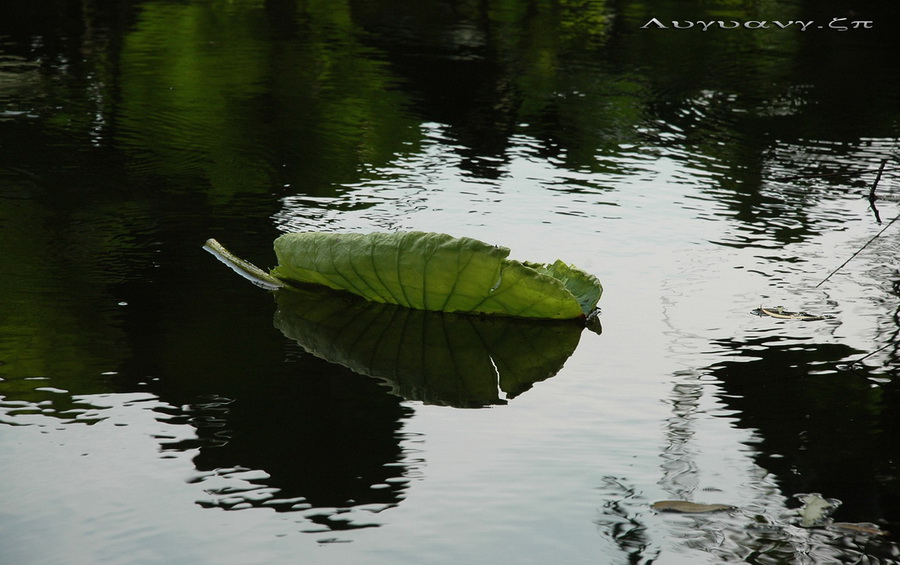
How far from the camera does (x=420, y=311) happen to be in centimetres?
230

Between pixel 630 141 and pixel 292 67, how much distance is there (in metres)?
2.12

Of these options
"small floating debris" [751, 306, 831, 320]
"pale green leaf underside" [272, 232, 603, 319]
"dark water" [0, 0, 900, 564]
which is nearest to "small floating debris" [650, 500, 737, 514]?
"dark water" [0, 0, 900, 564]

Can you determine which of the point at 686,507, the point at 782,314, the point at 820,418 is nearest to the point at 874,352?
the point at 782,314

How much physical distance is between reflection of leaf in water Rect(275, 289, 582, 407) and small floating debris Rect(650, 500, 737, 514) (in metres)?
0.44

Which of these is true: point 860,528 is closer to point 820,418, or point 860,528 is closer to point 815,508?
point 815,508

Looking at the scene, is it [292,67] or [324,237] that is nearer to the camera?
[324,237]

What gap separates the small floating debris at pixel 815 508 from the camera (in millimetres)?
1489

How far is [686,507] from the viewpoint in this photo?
4.96ft

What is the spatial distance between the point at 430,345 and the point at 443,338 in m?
0.05

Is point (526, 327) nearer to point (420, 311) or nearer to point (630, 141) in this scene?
point (420, 311)

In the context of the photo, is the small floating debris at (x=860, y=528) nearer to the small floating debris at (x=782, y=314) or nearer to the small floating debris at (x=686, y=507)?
the small floating debris at (x=686, y=507)

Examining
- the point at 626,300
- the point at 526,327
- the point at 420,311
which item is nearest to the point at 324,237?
the point at 420,311

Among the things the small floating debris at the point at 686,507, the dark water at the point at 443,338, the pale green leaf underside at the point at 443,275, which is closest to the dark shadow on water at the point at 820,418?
the dark water at the point at 443,338

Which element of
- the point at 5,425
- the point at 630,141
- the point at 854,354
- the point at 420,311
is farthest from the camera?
the point at 630,141
